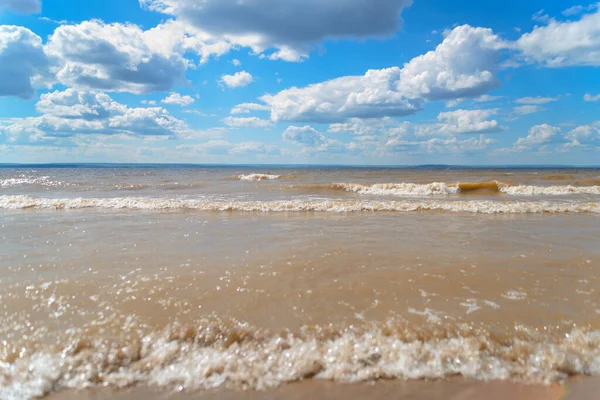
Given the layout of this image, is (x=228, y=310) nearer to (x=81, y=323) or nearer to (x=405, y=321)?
(x=81, y=323)

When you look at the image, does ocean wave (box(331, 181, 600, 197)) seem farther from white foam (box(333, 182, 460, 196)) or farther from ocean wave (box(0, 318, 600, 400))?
ocean wave (box(0, 318, 600, 400))

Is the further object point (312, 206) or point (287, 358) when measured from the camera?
point (312, 206)

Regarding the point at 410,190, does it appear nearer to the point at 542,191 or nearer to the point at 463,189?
the point at 463,189

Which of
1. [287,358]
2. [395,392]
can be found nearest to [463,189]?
[395,392]

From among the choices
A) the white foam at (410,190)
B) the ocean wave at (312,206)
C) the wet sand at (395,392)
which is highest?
the white foam at (410,190)

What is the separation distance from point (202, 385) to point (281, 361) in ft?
2.71

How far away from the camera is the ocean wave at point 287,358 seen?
3.47m

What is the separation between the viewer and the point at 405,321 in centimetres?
442

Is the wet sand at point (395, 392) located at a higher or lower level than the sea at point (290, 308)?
lower

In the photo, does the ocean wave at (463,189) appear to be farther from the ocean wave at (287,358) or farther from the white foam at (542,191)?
the ocean wave at (287,358)

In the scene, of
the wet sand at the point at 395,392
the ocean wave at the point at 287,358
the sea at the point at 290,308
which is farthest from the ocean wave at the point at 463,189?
the wet sand at the point at 395,392

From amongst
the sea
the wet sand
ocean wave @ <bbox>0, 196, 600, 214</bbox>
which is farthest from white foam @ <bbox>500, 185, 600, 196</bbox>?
the wet sand

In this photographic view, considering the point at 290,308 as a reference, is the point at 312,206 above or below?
above

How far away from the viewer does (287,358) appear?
146 inches
